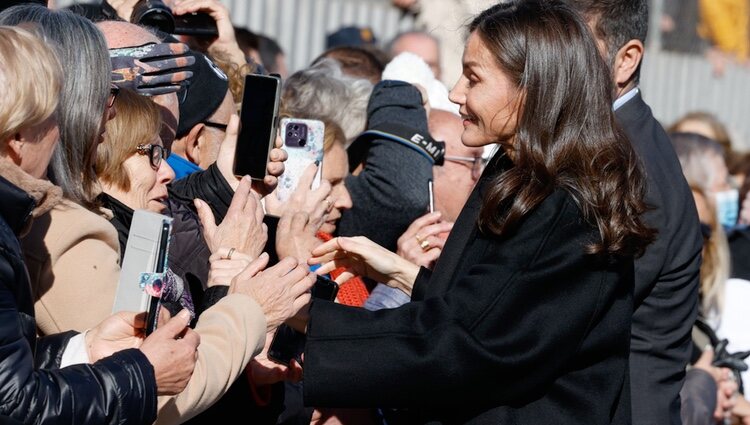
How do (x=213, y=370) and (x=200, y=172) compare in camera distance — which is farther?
(x=200, y=172)

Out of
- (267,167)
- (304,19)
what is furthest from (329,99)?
(304,19)

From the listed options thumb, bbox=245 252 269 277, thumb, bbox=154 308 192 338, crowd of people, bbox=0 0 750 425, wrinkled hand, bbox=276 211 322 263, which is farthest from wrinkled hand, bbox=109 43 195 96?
thumb, bbox=154 308 192 338

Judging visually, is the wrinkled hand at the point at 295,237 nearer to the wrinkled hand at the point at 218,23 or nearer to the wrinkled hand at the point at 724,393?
the wrinkled hand at the point at 218,23

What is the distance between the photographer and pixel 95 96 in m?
2.79

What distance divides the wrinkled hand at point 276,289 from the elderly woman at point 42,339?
0.32 meters

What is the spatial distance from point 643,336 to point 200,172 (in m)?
1.48

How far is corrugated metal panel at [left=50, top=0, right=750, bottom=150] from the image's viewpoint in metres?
7.82

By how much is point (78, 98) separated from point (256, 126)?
668 millimetres

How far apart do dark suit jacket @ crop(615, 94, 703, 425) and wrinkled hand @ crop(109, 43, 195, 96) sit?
52.0 inches

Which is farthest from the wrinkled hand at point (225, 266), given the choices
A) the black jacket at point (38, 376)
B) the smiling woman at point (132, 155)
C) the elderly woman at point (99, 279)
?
the black jacket at point (38, 376)

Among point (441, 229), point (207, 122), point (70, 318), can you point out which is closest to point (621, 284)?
point (441, 229)

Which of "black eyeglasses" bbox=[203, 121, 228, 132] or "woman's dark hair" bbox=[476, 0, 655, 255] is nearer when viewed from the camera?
"woman's dark hair" bbox=[476, 0, 655, 255]

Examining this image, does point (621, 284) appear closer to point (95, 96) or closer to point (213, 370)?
point (213, 370)

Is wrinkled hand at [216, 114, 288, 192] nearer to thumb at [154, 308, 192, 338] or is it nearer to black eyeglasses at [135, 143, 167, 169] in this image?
black eyeglasses at [135, 143, 167, 169]
